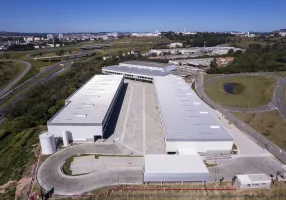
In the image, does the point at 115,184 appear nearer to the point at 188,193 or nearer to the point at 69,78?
the point at 188,193

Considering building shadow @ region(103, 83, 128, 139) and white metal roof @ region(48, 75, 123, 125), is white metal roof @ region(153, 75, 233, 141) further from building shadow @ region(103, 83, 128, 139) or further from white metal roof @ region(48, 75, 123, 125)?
white metal roof @ region(48, 75, 123, 125)

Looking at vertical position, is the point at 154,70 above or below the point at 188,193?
above

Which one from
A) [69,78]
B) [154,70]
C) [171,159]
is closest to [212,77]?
[154,70]

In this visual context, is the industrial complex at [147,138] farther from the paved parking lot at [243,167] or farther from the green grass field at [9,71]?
the green grass field at [9,71]

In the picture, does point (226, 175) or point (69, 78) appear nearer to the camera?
point (226, 175)

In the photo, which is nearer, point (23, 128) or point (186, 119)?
point (186, 119)

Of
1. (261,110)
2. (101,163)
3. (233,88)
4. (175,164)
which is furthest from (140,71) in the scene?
(175,164)

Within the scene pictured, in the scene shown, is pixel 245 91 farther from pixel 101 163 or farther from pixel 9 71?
pixel 9 71
